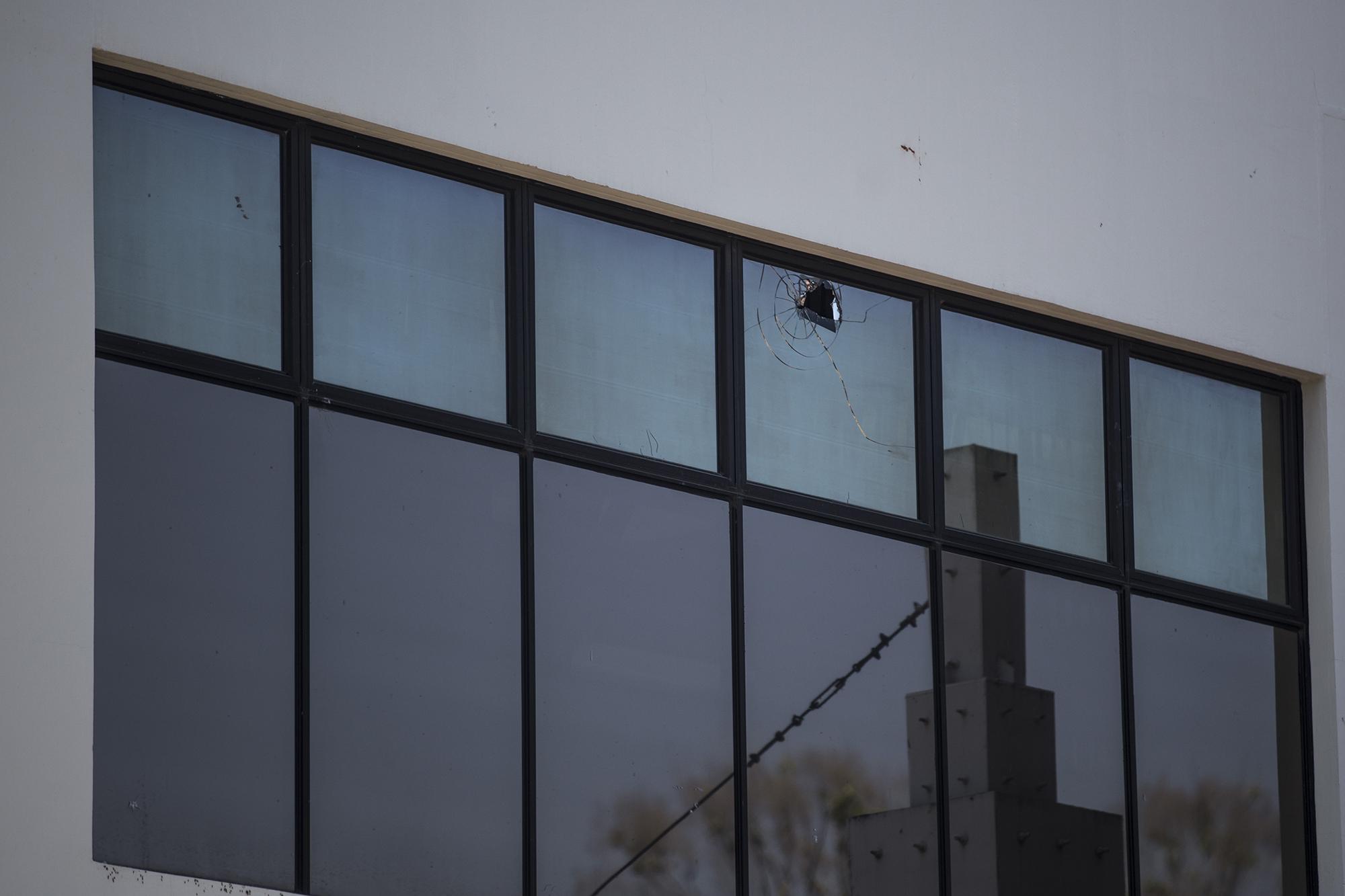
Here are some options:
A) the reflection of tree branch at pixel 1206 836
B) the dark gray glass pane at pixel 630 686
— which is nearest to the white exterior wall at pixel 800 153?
the reflection of tree branch at pixel 1206 836

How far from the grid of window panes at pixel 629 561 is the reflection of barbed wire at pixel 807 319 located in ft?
0.10

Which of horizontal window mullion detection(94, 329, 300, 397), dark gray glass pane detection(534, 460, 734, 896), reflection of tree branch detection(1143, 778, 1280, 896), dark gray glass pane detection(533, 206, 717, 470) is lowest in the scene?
reflection of tree branch detection(1143, 778, 1280, 896)

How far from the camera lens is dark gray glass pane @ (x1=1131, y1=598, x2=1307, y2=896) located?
433 inches

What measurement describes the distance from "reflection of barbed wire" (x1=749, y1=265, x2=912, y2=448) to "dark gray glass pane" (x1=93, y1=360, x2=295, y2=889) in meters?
3.07

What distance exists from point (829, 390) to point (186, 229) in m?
3.69

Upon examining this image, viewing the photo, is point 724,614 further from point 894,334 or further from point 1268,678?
point 1268,678

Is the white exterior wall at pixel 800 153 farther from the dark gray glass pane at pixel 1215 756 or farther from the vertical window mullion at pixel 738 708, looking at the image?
the vertical window mullion at pixel 738 708

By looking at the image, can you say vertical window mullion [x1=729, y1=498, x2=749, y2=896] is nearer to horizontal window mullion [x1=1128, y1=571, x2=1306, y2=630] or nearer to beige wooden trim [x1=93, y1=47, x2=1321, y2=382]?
beige wooden trim [x1=93, y1=47, x2=1321, y2=382]

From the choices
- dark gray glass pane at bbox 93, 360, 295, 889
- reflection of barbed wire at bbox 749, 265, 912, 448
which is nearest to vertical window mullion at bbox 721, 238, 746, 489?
reflection of barbed wire at bbox 749, 265, 912, 448

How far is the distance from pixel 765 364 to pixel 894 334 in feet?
3.11

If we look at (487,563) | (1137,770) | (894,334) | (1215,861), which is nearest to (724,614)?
(487,563)

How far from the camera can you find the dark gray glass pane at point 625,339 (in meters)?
9.48

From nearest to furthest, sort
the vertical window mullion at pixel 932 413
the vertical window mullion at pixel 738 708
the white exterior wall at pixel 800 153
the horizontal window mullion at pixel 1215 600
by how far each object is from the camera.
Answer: the white exterior wall at pixel 800 153 → the vertical window mullion at pixel 738 708 → the vertical window mullion at pixel 932 413 → the horizontal window mullion at pixel 1215 600

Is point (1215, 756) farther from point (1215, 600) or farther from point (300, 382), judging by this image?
point (300, 382)
